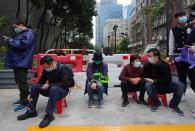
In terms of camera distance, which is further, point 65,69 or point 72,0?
point 72,0

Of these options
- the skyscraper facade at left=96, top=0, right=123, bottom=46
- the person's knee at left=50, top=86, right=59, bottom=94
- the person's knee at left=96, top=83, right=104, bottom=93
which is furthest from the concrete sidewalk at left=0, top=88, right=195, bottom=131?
the skyscraper facade at left=96, top=0, right=123, bottom=46

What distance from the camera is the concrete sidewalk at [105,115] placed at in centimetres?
584

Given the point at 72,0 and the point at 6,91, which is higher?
the point at 72,0

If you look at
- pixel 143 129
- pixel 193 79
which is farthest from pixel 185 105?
pixel 143 129

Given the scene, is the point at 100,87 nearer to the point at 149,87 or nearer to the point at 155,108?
the point at 149,87

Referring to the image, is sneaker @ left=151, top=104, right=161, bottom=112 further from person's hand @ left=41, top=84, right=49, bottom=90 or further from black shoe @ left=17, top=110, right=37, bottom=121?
black shoe @ left=17, top=110, right=37, bottom=121

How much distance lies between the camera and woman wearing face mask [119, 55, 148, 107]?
684 centimetres

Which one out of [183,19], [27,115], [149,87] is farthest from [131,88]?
[27,115]

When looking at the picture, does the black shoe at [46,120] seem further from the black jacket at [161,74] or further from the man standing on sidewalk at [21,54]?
the black jacket at [161,74]

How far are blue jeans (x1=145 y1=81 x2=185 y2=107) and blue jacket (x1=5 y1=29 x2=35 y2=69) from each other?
91.1 inches

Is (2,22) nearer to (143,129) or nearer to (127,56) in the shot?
(127,56)

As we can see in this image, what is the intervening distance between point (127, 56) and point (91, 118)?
3832 mm

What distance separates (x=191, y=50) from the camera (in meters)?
6.07

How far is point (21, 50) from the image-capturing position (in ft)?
21.9
